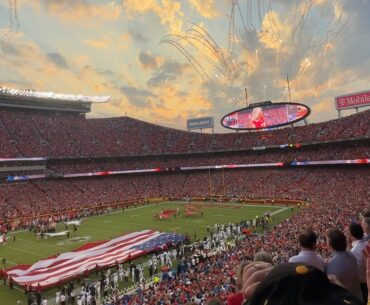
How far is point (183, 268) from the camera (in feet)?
71.6

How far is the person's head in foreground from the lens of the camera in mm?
1290

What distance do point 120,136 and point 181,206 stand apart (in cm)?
3227

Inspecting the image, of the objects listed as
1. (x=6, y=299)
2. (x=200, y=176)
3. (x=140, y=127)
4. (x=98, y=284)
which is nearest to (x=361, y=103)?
(x=200, y=176)

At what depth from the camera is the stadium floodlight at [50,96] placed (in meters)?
65.7

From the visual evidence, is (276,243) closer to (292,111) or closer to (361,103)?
(292,111)

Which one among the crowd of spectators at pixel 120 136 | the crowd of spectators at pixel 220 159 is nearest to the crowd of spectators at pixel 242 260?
the crowd of spectators at pixel 220 159

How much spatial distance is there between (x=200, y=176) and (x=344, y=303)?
214 feet

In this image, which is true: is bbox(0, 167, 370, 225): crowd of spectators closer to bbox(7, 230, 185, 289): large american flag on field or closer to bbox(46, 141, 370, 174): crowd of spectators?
bbox(46, 141, 370, 174): crowd of spectators

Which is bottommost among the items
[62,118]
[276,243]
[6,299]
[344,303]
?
[6,299]

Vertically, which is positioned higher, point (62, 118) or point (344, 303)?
point (62, 118)

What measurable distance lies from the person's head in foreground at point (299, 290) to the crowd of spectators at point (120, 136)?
53.6m

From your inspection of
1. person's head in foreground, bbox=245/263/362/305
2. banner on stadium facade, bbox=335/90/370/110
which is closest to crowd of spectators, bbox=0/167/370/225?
banner on stadium facade, bbox=335/90/370/110

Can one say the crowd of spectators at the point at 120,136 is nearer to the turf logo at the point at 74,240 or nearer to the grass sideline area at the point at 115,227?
the grass sideline area at the point at 115,227

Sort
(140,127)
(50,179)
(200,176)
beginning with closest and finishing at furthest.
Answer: (50,179) < (200,176) < (140,127)
